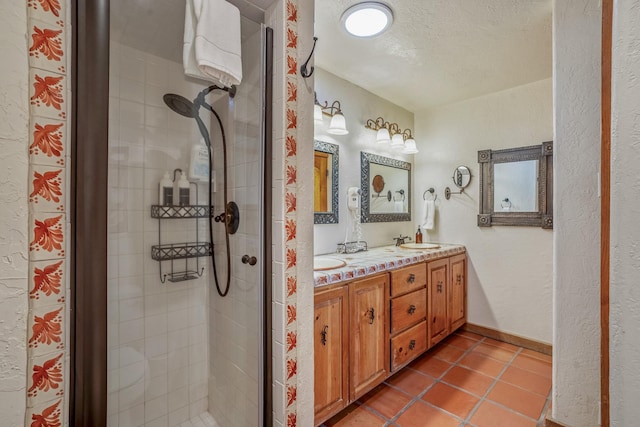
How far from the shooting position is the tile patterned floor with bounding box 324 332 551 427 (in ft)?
5.52

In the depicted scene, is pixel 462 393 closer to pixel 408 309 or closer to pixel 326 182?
pixel 408 309

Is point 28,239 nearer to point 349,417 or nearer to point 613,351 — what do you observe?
point 613,351

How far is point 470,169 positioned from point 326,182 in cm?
159

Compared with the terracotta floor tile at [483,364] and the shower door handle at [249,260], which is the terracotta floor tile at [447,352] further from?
the shower door handle at [249,260]

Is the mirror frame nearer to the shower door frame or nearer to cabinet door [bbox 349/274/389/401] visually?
cabinet door [bbox 349/274/389/401]

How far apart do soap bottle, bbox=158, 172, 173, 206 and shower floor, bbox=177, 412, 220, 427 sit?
996mm

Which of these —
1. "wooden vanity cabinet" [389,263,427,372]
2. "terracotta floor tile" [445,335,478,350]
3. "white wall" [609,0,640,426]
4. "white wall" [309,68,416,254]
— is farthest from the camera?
"terracotta floor tile" [445,335,478,350]

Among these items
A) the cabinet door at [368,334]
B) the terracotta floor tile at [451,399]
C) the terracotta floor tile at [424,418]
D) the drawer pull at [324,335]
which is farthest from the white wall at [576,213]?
the drawer pull at [324,335]

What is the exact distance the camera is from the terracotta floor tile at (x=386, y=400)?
1766mm

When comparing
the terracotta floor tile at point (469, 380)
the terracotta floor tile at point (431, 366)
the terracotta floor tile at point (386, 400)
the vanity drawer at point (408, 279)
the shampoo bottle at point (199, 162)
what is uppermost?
the shampoo bottle at point (199, 162)

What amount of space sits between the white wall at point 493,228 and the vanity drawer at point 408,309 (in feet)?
3.19

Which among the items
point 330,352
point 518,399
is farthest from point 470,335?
point 330,352

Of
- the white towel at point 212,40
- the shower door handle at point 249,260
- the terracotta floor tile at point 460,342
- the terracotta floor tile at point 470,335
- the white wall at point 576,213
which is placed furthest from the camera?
the terracotta floor tile at point 470,335

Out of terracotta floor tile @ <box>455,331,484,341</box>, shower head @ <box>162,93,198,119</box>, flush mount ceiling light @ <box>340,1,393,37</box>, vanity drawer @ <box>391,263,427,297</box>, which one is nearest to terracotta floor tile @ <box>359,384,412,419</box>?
vanity drawer @ <box>391,263,427,297</box>
